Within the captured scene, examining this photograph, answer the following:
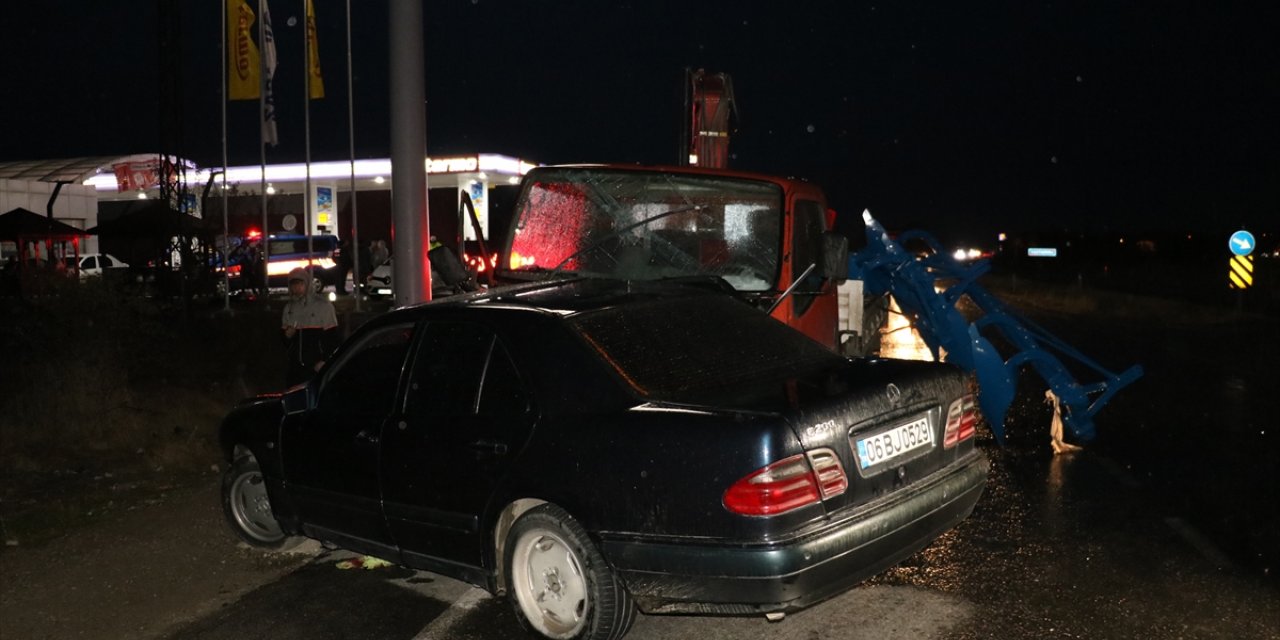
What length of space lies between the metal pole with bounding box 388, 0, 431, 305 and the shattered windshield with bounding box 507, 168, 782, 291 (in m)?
1.29

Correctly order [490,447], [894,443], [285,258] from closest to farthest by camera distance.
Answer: [894,443] < [490,447] < [285,258]

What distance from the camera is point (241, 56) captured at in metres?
26.0

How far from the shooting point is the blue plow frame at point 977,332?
8695mm

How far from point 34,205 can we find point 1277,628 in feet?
181

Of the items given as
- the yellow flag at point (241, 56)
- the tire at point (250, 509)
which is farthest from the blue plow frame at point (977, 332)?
the yellow flag at point (241, 56)

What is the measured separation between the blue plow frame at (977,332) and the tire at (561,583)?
517cm

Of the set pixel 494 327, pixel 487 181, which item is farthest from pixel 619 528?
pixel 487 181

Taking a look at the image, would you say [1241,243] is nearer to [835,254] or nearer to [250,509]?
[835,254]

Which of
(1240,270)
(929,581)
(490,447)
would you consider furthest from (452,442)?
(1240,270)

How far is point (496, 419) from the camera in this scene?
464 centimetres

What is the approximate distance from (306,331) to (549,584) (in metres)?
5.42

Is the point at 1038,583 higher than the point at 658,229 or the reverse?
the reverse

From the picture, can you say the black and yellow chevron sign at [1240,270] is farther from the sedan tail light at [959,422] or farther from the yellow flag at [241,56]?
the sedan tail light at [959,422]

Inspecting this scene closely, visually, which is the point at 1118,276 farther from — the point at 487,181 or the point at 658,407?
the point at 658,407
